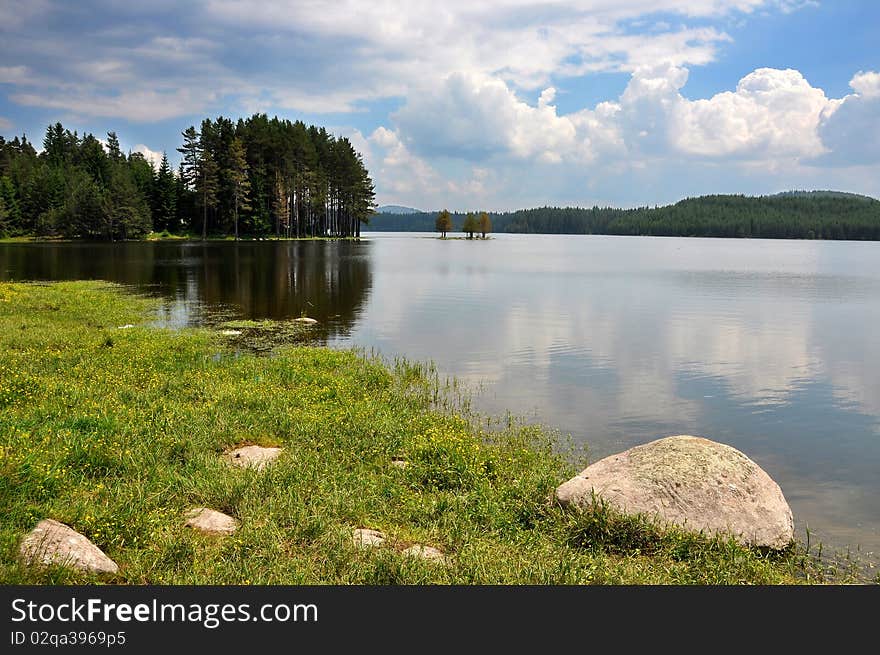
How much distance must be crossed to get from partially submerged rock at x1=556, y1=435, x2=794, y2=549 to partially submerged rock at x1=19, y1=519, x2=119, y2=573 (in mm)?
6617

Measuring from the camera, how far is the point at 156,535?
8.46 metres

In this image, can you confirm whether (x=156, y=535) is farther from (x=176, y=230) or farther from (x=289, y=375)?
(x=176, y=230)

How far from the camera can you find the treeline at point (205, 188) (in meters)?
120

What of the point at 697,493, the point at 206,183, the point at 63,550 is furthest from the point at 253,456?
the point at 206,183

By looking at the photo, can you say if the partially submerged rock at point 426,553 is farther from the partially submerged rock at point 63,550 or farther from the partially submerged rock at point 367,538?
the partially submerged rock at point 63,550

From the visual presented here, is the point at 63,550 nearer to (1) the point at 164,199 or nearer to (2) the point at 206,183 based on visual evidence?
(2) the point at 206,183

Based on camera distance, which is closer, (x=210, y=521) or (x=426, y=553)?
(x=426, y=553)

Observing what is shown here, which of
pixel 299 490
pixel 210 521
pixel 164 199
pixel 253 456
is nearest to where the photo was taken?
pixel 210 521

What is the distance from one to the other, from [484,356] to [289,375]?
9.01 meters

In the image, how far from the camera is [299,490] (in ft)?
34.4

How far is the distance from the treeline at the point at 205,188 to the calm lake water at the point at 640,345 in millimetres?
61432

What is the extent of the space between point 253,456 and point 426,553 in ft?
16.0

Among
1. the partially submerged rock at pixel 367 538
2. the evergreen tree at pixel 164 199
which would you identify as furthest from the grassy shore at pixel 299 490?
the evergreen tree at pixel 164 199

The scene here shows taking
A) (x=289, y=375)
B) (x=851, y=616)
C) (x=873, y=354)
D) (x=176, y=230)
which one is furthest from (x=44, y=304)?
(x=176, y=230)
